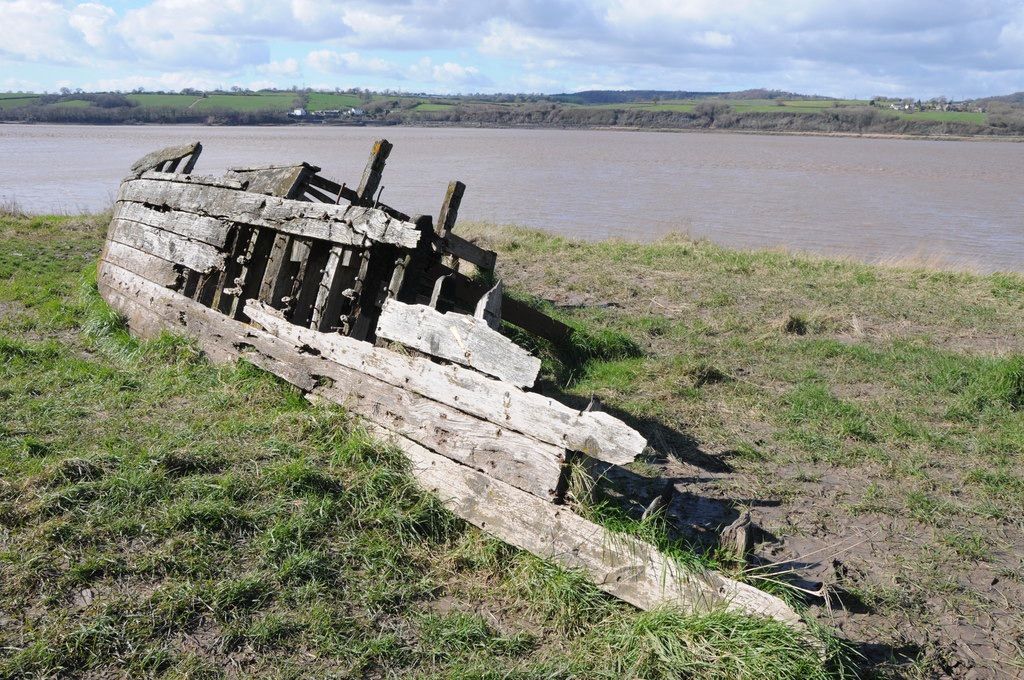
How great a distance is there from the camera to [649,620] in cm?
377

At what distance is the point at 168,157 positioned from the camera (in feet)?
30.8

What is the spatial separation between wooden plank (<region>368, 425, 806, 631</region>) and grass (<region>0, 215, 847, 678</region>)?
0.07 metres

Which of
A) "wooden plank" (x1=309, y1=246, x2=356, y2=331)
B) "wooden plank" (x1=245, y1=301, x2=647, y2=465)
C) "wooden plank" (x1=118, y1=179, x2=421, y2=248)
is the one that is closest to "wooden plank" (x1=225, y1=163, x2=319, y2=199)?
"wooden plank" (x1=118, y1=179, x2=421, y2=248)

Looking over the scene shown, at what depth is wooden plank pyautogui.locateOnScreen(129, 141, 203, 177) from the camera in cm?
921

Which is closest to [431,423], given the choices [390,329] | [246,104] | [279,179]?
[390,329]

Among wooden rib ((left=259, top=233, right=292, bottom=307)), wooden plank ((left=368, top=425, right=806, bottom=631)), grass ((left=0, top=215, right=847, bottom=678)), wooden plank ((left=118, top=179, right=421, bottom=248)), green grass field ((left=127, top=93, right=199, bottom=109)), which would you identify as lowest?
grass ((left=0, top=215, right=847, bottom=678))

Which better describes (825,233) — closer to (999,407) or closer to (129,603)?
(999,407)

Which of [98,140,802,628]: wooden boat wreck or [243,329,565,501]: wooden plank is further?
[243,329,565,501]: wooden plank

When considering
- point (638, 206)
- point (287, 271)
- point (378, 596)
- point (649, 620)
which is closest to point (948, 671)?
point (649, 620)

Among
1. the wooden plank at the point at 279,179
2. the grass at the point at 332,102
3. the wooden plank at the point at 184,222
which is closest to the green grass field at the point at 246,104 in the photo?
the grass at the point at 332,102

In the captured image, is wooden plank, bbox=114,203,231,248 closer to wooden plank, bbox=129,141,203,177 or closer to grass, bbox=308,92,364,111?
wooden plank, bbox=129,141,203,177

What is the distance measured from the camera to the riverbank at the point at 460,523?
12.2 feet

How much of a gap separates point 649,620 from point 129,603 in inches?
93.5

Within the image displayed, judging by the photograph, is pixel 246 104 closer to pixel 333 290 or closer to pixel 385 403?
pixel 333 290
